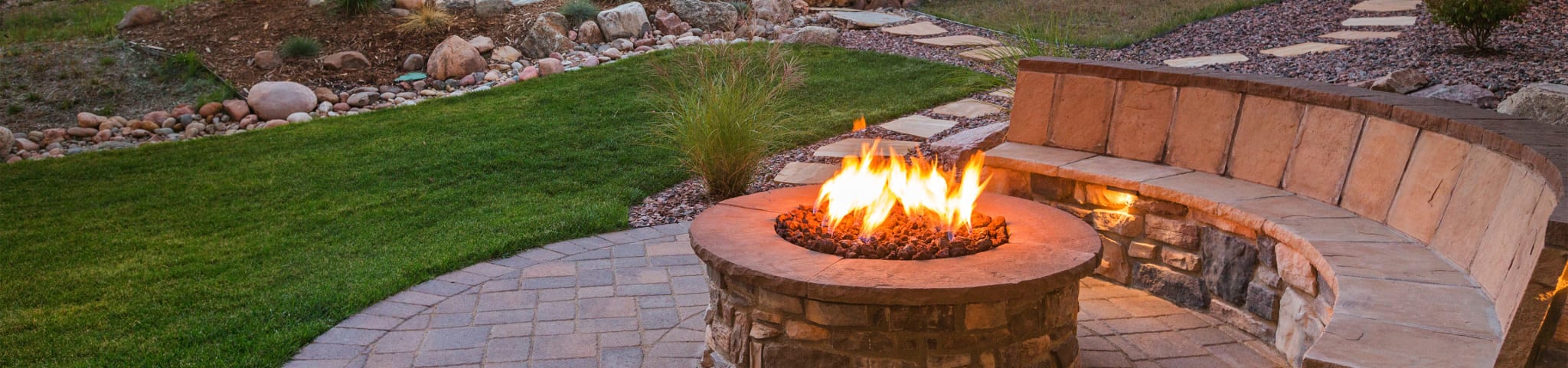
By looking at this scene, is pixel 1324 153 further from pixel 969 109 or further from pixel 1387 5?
pixel 1387 5

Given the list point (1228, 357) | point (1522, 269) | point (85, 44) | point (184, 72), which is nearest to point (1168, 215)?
point (1228, 357)

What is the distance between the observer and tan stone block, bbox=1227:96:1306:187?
4.02 m

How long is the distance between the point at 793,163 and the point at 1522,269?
14.5 feet

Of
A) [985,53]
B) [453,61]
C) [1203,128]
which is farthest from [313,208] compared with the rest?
[985,53]

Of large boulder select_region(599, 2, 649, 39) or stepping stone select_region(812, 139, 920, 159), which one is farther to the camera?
large boulder select_region(599, 2, 649, 39)

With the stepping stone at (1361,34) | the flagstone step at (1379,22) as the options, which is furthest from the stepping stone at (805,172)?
the flagstone step at (1379,22)

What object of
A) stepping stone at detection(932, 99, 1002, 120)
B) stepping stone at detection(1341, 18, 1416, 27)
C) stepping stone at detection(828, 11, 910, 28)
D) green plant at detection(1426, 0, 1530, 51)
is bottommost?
stepping stone at detection(932, 99, 1002, 120)

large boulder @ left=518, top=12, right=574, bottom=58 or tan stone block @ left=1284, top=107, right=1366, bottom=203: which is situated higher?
tan stone block @ left=1284, top=107, right=1366, bottom=203

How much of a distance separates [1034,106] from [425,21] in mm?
6827

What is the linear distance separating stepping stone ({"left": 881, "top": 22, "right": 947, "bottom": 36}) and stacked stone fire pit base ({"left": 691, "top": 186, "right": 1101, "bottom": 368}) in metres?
7.04

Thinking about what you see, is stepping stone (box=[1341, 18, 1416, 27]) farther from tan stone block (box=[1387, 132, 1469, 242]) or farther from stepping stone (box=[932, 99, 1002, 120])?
tan stone block (box=[1387, 132, 1469, 242])

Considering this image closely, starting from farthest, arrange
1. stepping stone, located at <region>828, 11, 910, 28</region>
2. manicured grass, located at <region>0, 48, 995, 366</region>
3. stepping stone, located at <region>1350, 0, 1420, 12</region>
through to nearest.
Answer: stepping stone, located at <region>828, 11, 910, 28</region> → stepping stone, located at <region>1350, 0, 1420, 12</region> → manicured grass, located at <region>0, 48, 995, 366</region>

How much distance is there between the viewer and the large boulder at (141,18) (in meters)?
10.2

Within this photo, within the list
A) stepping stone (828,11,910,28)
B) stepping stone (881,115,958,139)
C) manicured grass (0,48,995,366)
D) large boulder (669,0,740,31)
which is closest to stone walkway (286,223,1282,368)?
manicured grass (0,48,995,366)
